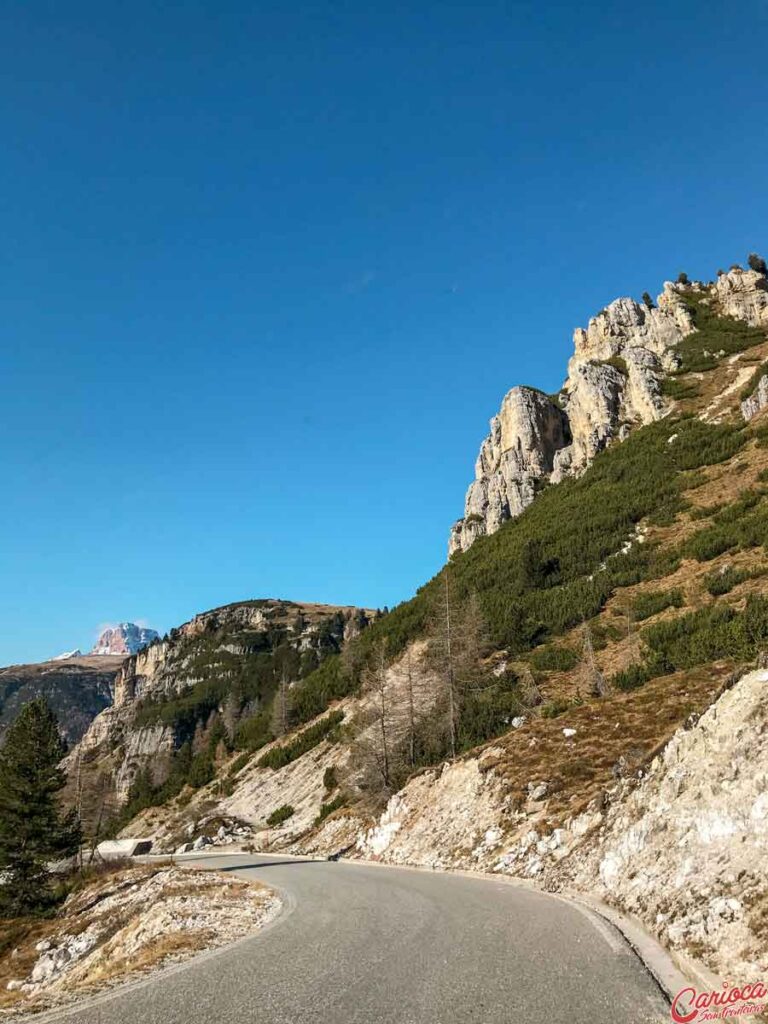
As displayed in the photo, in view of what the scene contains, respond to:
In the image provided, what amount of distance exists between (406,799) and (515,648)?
2147cm

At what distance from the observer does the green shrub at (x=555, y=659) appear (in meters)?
44.3

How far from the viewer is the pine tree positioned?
35.5 m

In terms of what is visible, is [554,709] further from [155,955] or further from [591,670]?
[155,955]

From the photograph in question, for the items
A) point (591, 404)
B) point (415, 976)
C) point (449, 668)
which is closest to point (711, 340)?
point (591, 404)

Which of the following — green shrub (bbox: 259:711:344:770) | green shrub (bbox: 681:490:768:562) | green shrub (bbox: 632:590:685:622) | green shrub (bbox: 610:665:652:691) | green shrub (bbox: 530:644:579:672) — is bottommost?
green shrub (bbox: 259:711:344:770)

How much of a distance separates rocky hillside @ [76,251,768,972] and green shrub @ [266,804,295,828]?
9.9 inches

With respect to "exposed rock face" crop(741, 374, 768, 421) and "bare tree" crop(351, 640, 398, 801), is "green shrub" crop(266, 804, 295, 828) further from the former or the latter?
"exposed rock face" crop(741, 374, 768, 421)

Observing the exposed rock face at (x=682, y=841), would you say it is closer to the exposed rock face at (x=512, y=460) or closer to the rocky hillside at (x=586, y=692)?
the rocky hillside at (x=586, y=692)

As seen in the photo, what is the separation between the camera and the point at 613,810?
54.5ft

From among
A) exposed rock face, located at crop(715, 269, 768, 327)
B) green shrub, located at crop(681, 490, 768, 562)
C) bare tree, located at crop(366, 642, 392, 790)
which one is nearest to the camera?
bare tree, located at crop(366, 642, 392, 790)

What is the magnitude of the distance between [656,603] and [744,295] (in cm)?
10001

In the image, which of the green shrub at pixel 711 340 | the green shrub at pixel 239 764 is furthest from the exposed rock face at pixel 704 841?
the green shrub at pixel 711 340

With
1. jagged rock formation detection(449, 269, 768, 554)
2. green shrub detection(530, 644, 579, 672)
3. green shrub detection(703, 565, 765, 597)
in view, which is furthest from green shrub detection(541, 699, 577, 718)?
jagged rock formation detection(449, 269, 768, 554)

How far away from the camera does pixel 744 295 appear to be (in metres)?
117
